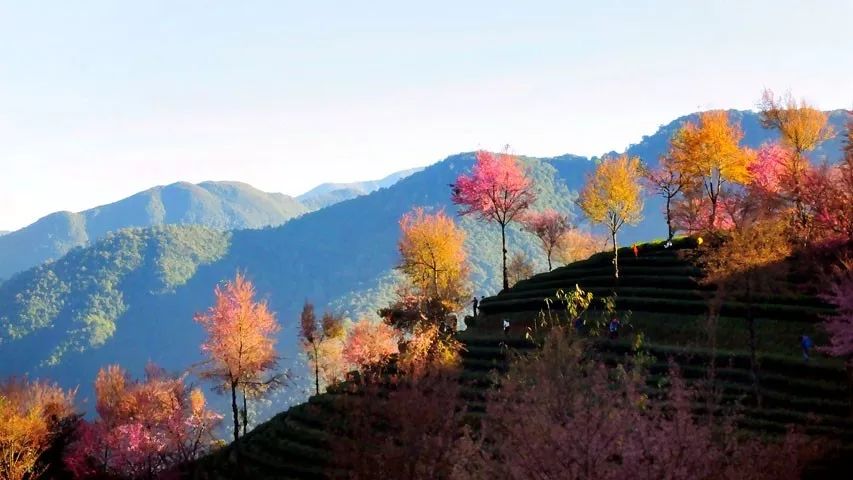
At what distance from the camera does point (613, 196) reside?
57844 mm

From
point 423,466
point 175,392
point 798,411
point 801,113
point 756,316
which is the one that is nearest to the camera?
point 423,466

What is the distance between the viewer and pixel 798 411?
99.1 feet

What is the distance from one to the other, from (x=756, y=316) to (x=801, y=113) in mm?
28360

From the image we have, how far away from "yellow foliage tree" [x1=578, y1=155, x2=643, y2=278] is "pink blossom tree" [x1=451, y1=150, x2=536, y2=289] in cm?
615

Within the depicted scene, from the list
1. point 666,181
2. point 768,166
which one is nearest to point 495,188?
point 666,181

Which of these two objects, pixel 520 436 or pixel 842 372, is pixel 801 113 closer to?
pixel 842 372

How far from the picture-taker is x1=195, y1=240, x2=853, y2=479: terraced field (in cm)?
3048

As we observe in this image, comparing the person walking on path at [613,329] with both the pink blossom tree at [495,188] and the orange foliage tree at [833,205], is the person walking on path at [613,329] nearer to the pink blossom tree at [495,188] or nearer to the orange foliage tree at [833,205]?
the orange foliage tree at [833,205]

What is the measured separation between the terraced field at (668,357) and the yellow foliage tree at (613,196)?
4293mm

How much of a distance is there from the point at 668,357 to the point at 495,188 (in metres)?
32.1

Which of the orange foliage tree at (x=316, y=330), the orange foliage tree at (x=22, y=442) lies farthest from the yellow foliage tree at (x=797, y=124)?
the orange foliage tree at (x=22, y=442)

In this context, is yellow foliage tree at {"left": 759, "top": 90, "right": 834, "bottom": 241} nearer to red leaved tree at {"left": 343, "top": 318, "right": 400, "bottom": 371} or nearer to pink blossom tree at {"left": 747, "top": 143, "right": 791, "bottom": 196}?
pink blossom tree at {"left": 747, "top": 143, "right": 791, "bottom": 196}

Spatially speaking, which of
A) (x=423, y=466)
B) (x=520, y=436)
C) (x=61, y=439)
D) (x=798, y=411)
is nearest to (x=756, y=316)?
(x=798, y=411)

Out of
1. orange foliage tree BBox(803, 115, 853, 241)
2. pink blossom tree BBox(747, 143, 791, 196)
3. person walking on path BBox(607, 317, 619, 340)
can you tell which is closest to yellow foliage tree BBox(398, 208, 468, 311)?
person walking on path BBox(607, 317, 619, 340)
